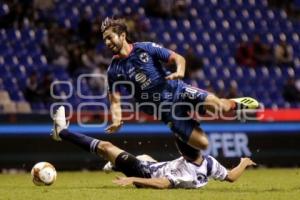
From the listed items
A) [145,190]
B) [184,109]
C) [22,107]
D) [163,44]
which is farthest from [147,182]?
[163,44]

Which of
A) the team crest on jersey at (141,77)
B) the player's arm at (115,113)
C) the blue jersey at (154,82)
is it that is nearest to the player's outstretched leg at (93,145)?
the player's arm at (115,113)

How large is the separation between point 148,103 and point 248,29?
983 cm

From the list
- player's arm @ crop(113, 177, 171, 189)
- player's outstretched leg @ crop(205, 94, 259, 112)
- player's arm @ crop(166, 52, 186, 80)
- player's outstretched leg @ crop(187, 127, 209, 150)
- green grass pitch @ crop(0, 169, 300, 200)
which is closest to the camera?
green grass pitch @ crop(0, 169, 300, 200)

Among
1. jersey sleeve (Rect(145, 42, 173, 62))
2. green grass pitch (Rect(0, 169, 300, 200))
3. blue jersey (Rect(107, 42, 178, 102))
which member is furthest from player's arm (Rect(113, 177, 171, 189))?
jersey sleeve (Rect(145, 42, 173, 62))

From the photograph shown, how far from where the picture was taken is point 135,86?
9.38m

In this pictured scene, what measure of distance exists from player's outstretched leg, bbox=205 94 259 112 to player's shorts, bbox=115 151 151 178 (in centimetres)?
113

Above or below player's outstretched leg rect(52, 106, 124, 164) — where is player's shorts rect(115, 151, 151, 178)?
below

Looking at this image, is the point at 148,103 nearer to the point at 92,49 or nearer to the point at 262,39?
the point at 92,49

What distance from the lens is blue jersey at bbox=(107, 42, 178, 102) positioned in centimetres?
925

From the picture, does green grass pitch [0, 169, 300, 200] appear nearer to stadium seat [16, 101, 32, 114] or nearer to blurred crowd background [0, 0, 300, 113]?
stadium seat [16, 101, 32, 114]

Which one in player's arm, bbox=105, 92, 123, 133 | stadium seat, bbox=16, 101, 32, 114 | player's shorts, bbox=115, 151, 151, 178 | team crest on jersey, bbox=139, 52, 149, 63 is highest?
team crest on jersey, bbox=139, 52, 149, 63

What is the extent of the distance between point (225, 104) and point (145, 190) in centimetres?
151

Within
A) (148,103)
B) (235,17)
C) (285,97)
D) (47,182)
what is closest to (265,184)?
(148,103)

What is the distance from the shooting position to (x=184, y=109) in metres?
9.23
